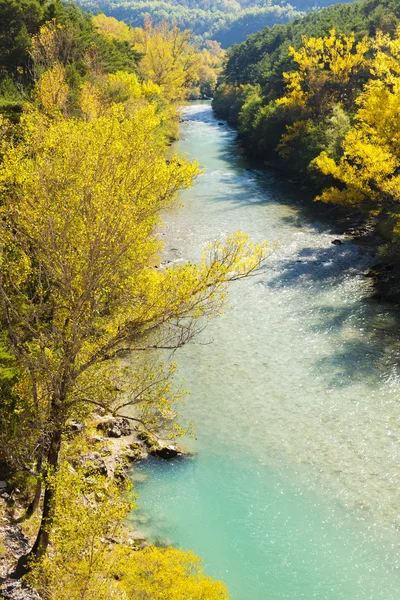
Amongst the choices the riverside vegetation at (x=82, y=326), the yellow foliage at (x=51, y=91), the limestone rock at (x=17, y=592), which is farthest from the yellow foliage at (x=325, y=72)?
the limestone rock at (x=17, y=592)

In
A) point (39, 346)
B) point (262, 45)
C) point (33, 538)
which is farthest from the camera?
point (262, 45)

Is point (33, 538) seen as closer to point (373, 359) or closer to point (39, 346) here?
point (39, 346)

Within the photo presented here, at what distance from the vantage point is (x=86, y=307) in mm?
12344

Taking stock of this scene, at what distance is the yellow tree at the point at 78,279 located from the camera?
1192cm

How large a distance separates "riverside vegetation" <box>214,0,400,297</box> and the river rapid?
17.4ft

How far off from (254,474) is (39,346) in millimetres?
8991

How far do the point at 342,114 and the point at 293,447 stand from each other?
35257 millimetres

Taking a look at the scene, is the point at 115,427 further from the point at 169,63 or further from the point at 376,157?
the point at 169,63

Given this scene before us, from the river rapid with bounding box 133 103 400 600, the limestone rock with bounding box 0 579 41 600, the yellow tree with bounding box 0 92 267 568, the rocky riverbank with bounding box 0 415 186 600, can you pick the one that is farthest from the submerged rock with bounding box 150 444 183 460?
the limestone rock with bounding box 0 579 41 600

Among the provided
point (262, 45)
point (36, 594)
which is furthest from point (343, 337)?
point (262, 45)

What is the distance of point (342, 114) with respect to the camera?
46.0 metres

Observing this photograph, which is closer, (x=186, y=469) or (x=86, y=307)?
(x=86, y=307)

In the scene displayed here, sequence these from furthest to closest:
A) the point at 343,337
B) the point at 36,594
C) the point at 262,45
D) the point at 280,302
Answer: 1. the point at 262,45
2. the point at 280,302
3. the point at 343,337
4. the point at 36,594

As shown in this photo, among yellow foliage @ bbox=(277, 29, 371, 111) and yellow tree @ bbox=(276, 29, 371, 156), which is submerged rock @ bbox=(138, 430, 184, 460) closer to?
yellow tree @ bbox=(276, 29, 371, 156)
